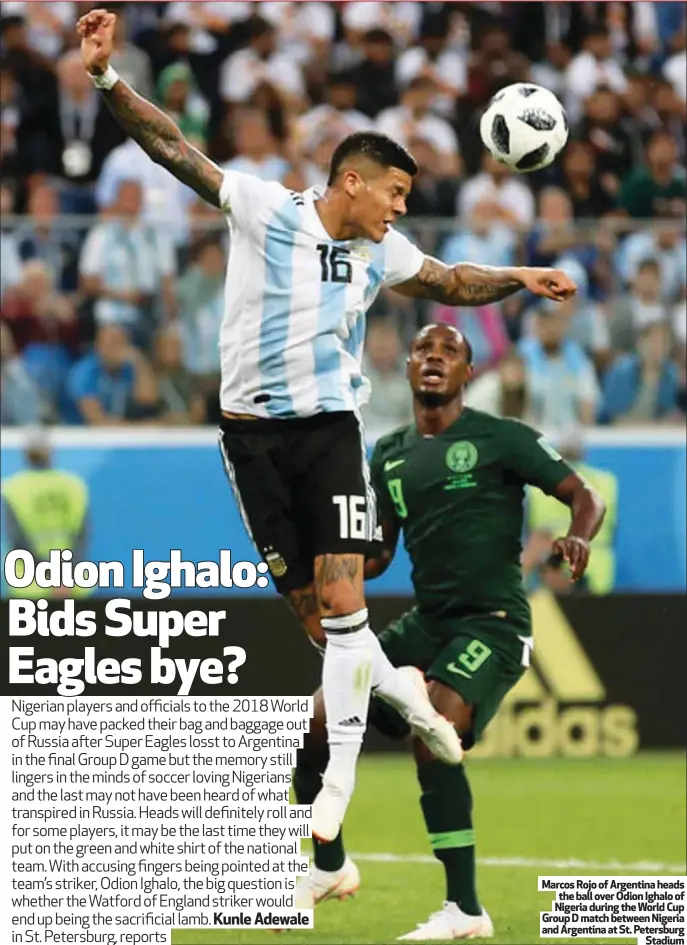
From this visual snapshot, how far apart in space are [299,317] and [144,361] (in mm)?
7115

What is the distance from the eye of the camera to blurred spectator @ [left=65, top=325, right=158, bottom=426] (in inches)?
583

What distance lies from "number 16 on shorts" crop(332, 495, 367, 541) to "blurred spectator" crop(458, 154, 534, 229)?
834 cm

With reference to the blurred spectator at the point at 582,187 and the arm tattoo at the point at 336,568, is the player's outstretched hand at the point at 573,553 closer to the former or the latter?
the arm tattoo at the point at 336,568

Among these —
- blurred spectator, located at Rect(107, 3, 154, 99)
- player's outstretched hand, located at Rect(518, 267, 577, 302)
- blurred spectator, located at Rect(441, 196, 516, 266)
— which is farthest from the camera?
blurred spectator, located at Rect(107, 3, 154, 99)

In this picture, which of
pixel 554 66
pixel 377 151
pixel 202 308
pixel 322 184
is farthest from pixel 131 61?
pixel 377 151

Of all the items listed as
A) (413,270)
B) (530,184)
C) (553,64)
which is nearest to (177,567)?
(413,270)

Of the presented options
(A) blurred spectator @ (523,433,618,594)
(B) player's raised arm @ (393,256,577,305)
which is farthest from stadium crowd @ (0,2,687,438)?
(B) player's raised arm @ (393,256,577,305)

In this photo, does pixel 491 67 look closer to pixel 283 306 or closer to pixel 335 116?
pixel 335 116

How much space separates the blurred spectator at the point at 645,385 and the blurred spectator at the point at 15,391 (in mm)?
3928

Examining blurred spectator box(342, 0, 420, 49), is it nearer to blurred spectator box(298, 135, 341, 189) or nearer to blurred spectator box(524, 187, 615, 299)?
blurred spectator box(298, 135, 341, 189)

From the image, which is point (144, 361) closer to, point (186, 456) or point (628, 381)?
point (186, 456)

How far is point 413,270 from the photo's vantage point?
330 inches

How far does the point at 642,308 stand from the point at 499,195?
1547mm

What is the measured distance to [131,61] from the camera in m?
16.1
